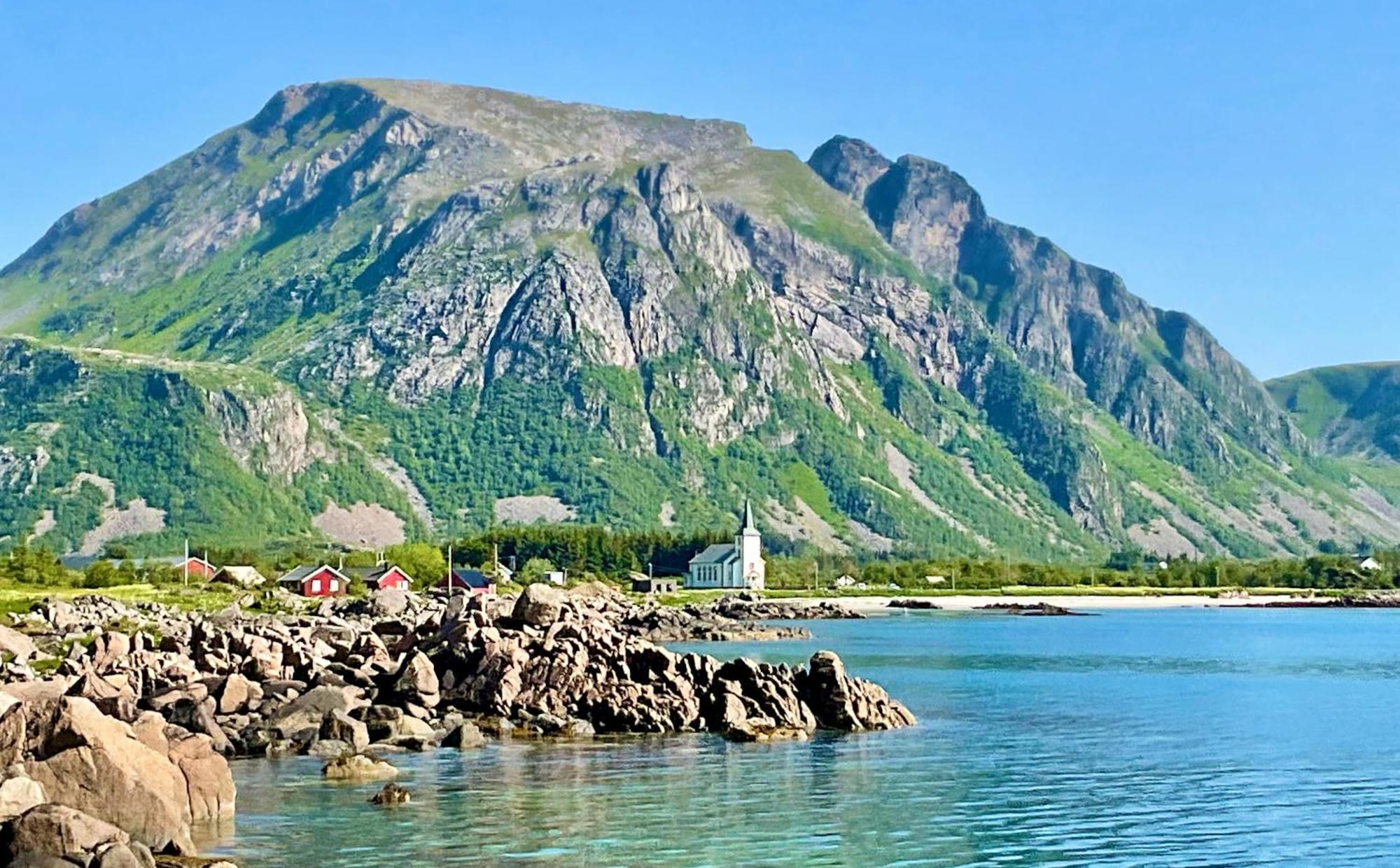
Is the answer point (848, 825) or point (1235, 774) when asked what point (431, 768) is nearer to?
point (848, 825)

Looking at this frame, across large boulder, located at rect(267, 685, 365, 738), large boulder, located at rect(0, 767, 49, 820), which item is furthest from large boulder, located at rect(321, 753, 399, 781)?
large boulder, located at rect(0, 767, 49, 820)

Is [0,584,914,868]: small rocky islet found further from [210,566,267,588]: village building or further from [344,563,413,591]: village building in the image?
[344,563,413,591]: village building

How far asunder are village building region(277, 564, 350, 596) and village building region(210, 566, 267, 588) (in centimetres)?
305

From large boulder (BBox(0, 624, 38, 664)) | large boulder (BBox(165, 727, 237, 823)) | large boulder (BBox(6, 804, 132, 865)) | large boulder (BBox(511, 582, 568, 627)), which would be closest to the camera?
large boulder (BBox(6, 804, 132, 865))

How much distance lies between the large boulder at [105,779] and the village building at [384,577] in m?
135

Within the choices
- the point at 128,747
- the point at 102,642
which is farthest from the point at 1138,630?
the point at 128,747

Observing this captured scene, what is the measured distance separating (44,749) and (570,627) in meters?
31.3

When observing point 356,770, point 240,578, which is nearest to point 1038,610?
point 240,578

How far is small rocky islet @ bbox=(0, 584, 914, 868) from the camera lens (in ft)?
116

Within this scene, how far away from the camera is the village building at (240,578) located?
548 feet

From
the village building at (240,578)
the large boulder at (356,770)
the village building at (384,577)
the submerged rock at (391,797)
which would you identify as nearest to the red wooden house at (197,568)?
the village building at (240,578)

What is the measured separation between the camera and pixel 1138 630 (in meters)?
150

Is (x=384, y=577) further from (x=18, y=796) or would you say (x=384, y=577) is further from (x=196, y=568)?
(x=18, y=796)

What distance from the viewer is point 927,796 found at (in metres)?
44.5
